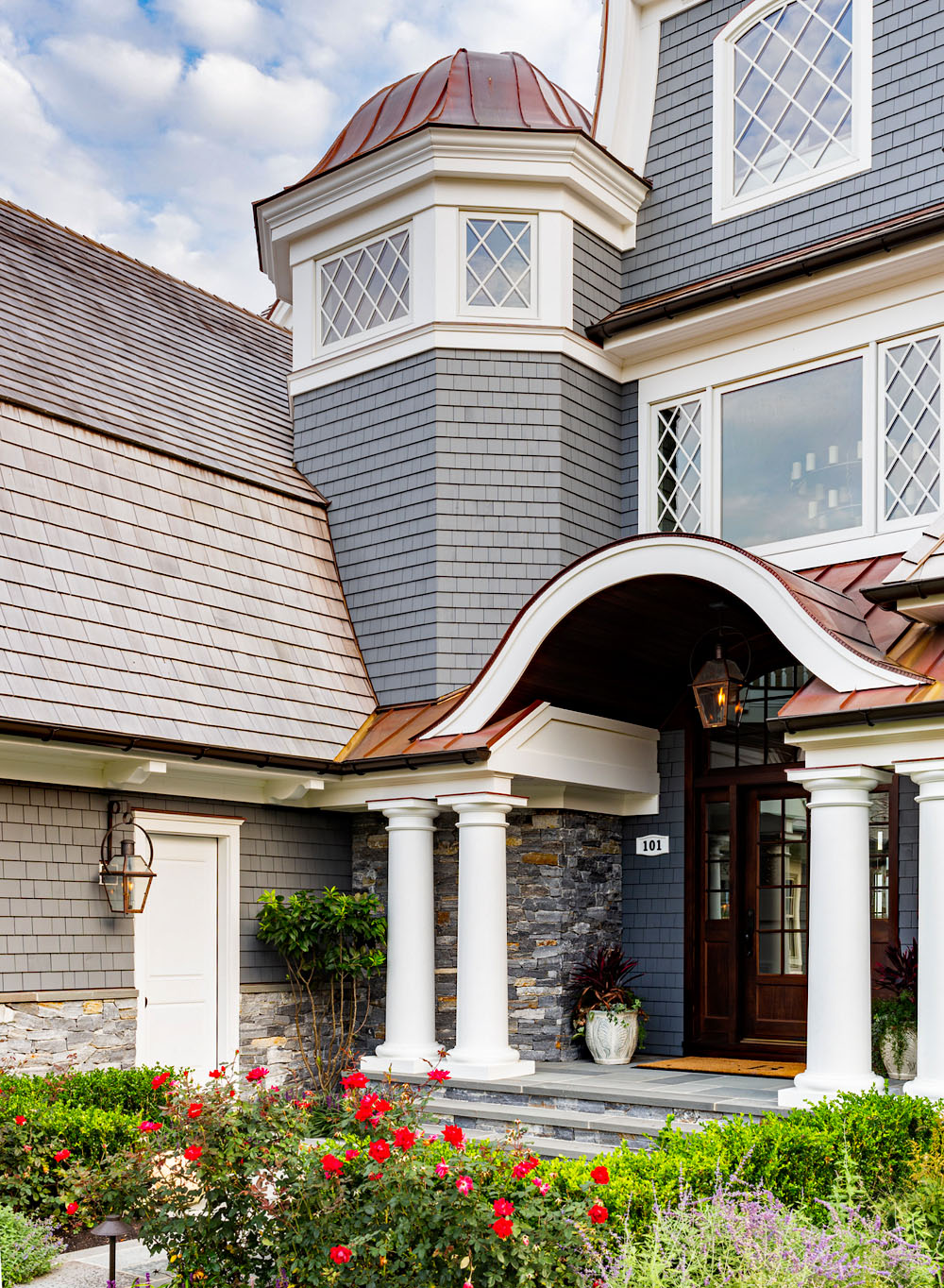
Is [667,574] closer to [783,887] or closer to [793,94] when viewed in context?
[783,887]

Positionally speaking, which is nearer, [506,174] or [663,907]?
[663,907]

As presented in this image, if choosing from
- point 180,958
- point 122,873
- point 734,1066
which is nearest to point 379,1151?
point 122,873

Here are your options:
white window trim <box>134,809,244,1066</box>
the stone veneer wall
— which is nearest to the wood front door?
the stone veneer wall

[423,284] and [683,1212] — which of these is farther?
[423,284]

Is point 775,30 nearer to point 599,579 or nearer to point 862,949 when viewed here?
point 599,579

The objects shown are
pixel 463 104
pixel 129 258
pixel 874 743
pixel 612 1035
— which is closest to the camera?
pixel 874 743

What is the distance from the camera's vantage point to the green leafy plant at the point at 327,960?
372 inches

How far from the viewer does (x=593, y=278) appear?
1082 cm

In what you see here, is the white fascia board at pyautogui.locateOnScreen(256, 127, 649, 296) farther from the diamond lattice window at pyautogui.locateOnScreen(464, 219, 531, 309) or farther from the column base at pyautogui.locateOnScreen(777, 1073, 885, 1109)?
the column base at pyautogui.locateOnScreen(777, 1073, 885, 1109)

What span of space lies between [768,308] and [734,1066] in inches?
216

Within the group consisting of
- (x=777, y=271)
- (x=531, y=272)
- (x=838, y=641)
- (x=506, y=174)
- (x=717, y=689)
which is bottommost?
(x=717, y=689)

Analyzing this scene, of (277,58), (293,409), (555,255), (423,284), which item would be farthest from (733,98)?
(277,58)

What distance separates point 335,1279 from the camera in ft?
14.6

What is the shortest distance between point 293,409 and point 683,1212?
339 inches
